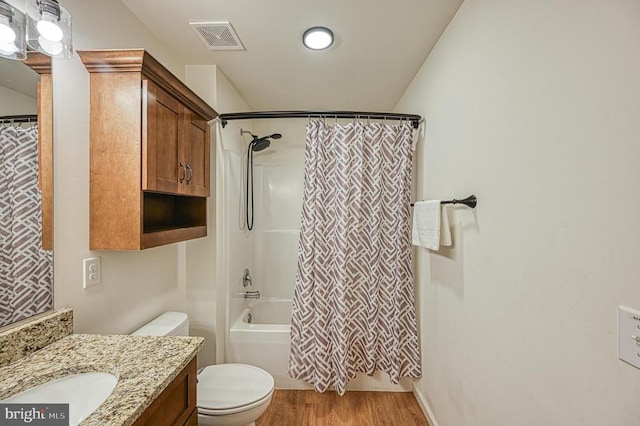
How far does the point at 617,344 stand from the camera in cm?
77

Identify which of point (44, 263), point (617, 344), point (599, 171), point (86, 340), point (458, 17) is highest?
point (458, 17)

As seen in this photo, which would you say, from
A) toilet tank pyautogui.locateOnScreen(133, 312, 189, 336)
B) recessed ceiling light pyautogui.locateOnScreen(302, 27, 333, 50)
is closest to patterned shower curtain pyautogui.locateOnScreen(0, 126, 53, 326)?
toilet tank pyautogui.locateOnScreen(133, 312, 189, 336)

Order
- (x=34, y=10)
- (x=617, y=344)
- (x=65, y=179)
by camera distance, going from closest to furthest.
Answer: (x=617, y=344)
(x=34, y=10)
(x=65, y=179)

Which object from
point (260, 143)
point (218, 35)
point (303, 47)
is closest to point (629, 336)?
point (303, 47)

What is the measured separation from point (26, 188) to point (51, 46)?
0.52 meters

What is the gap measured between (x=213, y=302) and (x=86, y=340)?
1072 millimetres

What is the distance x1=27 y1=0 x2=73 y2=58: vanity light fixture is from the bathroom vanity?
39.6 inches

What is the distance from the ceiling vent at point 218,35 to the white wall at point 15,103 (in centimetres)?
101

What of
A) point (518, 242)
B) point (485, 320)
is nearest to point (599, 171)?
point (518, 242)

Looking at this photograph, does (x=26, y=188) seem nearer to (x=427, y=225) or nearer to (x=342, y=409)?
(x=427, y=225)

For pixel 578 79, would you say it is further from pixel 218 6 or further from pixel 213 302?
pixel 213 302

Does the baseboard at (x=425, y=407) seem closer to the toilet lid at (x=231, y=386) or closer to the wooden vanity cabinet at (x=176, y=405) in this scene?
the toilet lid at (x=231, y=386)

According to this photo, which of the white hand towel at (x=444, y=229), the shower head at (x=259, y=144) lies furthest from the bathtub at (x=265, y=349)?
the shower head at (x=259, y=144)

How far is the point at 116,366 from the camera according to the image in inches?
41.4
